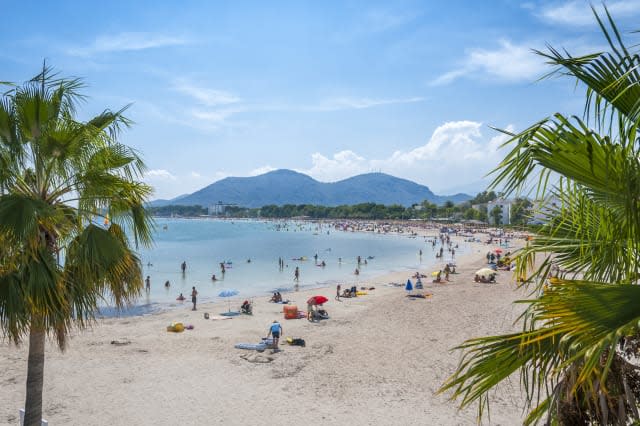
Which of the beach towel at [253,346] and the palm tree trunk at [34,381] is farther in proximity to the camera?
the beach towel at [253,346]

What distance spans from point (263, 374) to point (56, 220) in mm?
8361

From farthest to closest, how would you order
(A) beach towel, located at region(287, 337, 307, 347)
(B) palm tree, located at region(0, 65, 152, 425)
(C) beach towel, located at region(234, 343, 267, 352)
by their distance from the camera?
(A) beach towel, located at region(287, 337, 307, 347)
(C) beach towel, located at region(234, 343, 267, 352)
(B) palm tree, located at region(0, 65, 152, 425)

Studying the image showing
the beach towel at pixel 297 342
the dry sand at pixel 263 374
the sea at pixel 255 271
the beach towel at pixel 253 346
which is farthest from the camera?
the sea at pixel 255 271

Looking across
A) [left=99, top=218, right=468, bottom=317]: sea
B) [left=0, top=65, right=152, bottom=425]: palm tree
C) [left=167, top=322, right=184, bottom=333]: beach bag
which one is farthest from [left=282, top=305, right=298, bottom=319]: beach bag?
[left=0, top=65, right=152, bottom=425]: palm tree

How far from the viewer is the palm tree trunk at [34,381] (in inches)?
167

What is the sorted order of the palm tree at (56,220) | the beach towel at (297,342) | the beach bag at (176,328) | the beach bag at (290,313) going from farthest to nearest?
the beach bag at (290,313) → the beach bag at (176,328) → the beach towel at (297,342) → the palm tree at (56,220)

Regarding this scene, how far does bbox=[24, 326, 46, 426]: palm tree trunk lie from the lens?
4.25 metres

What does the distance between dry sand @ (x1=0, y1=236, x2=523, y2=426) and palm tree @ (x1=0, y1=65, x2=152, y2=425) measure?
18.4ft

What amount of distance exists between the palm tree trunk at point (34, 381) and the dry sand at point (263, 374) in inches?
191

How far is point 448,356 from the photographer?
1238 centimetres

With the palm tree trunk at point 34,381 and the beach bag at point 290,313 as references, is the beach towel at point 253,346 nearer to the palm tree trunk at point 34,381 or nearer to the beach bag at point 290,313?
the beach bag at point 290,313

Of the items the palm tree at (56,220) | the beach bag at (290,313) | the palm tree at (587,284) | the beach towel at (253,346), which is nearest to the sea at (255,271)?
the beach bag at (290,313)

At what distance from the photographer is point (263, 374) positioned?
37.2ft

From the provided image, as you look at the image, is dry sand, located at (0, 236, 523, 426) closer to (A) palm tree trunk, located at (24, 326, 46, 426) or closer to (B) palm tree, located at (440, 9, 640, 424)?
(A) palm tree trunk, located at (24, 326, 46, 426)
